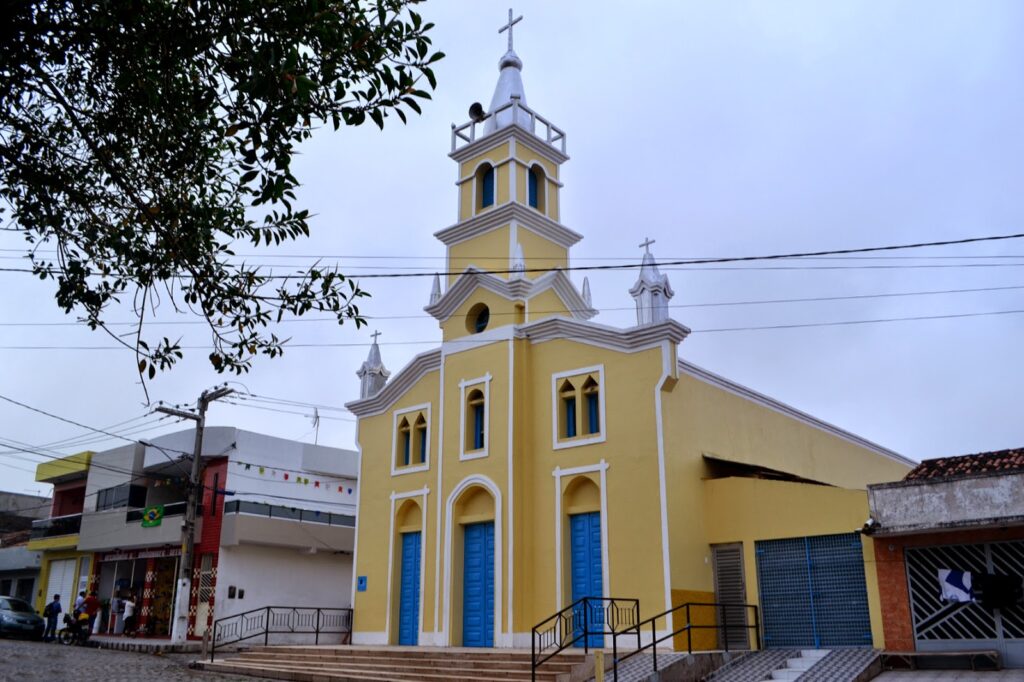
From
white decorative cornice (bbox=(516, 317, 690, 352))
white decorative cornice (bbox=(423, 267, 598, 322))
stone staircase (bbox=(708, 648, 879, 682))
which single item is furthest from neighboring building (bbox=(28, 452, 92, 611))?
stone staircase (bbox=(708, 648, 879, 682))

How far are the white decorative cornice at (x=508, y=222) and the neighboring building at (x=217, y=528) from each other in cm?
1041

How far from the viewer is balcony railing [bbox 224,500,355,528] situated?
27.1 metres

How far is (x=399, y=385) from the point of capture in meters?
22.9

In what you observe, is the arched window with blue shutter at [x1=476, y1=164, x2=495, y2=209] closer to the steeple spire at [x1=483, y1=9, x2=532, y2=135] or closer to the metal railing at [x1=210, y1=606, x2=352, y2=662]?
the steeple spire at [x1=483, y1=9, x2=532, y2=135]

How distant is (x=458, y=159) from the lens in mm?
23734

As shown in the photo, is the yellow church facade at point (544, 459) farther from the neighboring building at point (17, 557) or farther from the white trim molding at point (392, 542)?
the neighboring building at point (17, 557)

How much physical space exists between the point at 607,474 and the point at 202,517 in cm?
1507

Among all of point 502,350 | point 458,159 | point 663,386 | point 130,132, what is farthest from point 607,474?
point 130,132

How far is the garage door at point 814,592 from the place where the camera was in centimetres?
1612

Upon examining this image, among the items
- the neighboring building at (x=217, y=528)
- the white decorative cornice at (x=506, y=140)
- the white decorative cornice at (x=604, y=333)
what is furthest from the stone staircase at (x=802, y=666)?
the neighboring building at (x=217, y=528)

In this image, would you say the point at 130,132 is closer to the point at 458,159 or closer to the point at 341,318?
the point at 341,318

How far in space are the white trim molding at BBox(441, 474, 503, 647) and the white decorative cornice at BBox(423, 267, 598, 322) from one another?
418cm

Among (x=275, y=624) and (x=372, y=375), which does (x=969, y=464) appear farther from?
(x=275, y=624)

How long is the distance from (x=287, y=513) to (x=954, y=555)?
19353 mm
